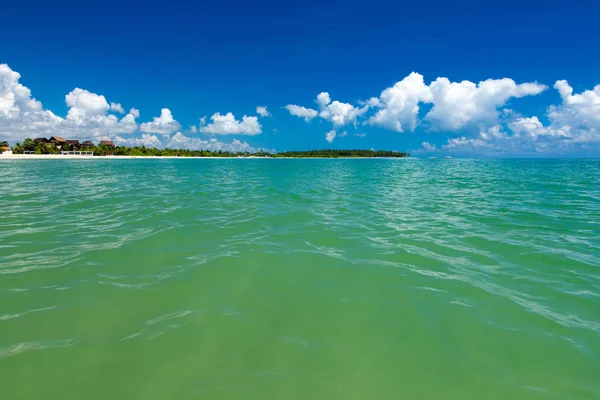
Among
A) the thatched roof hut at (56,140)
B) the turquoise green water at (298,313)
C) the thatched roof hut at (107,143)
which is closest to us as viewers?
the turquoise green water at (298,313)

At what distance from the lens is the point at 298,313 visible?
5.21m

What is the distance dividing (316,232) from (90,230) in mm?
7605

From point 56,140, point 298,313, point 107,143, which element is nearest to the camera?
point 298,313

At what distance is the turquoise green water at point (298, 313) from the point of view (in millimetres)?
3658

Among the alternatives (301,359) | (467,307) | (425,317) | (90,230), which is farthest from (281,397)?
(90,230)

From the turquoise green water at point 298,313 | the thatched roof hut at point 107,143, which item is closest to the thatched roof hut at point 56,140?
the thatched roof hut at point 107,143

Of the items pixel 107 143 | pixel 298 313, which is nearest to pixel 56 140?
pixel 107 143

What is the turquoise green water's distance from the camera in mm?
3658

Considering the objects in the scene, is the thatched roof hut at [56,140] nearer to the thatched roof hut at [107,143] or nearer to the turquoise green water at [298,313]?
the thatched roof hut at [107,143]

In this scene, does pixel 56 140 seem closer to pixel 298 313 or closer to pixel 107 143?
pixel 107 143

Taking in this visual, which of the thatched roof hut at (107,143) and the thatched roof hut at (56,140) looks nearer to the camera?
the thatched roof hut at (56,140)

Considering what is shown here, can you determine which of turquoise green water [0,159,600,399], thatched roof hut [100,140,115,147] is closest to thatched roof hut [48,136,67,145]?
thatched roof hut [100,140,115,147]

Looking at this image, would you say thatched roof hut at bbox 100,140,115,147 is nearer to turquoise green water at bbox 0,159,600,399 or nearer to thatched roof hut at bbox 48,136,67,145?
thatched roof hut at bbox 48,136,67,145

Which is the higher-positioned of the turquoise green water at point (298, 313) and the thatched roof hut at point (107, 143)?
the thatched roof hut at point (107, 143)
